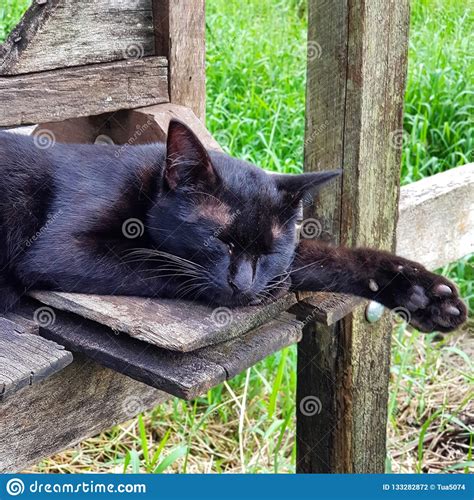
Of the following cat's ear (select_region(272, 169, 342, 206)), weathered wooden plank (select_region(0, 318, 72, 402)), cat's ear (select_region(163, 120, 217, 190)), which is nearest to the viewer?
weathered wooden plank (select_region(0, 318, 72, 402))

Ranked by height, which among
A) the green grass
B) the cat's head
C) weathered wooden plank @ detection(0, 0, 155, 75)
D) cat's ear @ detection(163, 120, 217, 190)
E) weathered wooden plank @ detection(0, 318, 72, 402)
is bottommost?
the green grass

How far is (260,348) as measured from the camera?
171 centimetres

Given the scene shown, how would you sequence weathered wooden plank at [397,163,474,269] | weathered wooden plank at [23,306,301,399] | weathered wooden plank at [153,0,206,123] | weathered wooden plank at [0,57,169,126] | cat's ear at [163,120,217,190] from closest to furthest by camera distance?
weathered wooden plank at [23,306,301,399], cat's ear at [163,120,217,190], weathered wooden plank at [0,57,169,126], weathered wooden plank at [153,0,206,123], weathered wooden plank at [397,163,474,269]

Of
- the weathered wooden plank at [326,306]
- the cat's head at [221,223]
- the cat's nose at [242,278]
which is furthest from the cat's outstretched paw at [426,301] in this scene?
the cat's nose at [242,278]

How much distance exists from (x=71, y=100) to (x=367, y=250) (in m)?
0.87

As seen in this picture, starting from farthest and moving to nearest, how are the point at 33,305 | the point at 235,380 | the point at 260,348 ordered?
the point at 235,380 < the point at 33,305 < the point at 260,348

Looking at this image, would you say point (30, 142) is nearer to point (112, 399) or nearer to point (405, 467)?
point (112, 399)

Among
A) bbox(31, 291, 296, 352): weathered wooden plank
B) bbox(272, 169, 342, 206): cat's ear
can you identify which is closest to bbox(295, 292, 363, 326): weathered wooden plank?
bbox(31, 291, 296, 352): weathered wooden plank

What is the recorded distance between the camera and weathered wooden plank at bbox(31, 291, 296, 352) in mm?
1569

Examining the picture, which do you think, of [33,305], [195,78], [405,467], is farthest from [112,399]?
[405,467]

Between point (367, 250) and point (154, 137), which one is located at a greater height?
point (154, 137)

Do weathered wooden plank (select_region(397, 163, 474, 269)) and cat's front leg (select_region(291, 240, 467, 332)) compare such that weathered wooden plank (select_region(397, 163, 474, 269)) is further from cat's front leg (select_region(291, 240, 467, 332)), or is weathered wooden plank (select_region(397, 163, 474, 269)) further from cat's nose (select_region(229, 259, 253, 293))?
cat's nose (select_region(229, 259, 253, 293))

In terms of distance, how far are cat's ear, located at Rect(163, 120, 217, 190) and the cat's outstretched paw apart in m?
0.54

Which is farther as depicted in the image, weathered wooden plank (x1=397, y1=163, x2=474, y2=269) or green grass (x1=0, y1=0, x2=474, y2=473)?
green grass (x1=0, y1=0, x2=474, y2=473)
